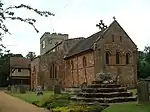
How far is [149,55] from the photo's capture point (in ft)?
255

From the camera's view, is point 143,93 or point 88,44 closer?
point 143,93

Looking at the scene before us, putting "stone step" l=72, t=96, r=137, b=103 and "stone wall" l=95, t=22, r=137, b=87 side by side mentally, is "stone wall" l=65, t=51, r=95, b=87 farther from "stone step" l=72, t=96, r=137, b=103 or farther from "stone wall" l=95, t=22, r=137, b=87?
"stone step" l=72, t=96, r=137, b=103

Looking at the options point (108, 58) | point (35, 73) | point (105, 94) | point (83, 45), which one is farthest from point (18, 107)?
point (35, 73)

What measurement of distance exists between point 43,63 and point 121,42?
18669 mm

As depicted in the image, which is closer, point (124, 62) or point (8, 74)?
point (124, 62)

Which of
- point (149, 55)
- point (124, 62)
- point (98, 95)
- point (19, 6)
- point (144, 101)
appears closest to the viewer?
point (19, 6)

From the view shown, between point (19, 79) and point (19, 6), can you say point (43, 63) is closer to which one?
point (19, 79)

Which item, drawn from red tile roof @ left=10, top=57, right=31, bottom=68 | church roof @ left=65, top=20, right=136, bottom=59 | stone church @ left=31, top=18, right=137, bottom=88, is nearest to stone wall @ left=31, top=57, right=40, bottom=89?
church roof @ left=65, top=20, right=136, bottom=59

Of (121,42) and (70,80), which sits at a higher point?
(121,42)

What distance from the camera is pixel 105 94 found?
2281cm

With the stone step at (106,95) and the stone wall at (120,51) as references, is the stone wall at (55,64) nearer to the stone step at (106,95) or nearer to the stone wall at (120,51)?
the stone wall at (120,51)

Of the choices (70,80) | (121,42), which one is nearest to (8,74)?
(70,80)

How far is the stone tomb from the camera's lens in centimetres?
2235

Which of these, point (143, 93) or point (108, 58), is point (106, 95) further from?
point (108, 58)
